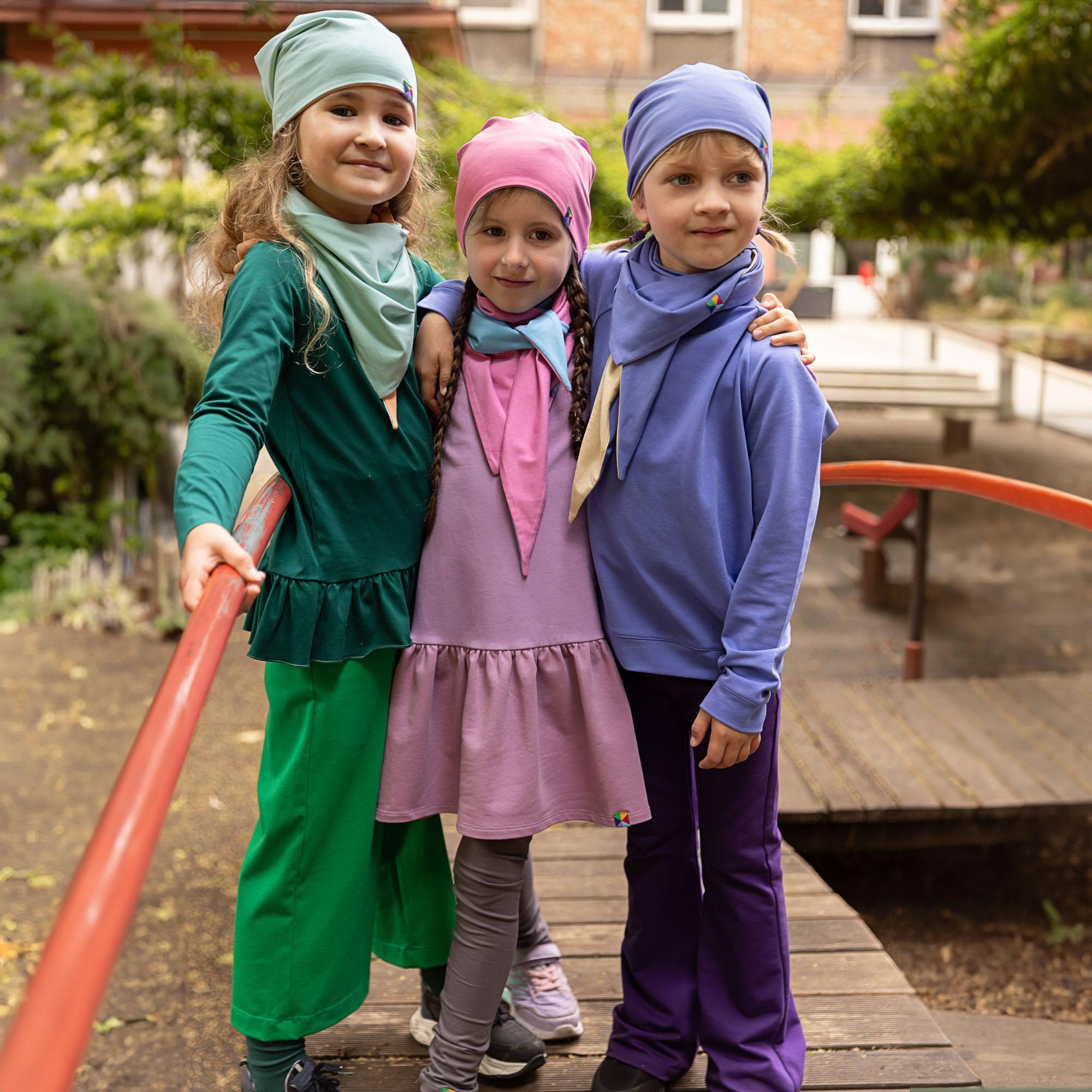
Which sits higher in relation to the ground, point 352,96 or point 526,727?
point 352,96

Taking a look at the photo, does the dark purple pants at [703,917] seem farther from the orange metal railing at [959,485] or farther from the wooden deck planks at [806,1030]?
the orange metal railing at [959,485]

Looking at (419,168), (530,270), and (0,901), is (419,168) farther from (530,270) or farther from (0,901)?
(0,901)

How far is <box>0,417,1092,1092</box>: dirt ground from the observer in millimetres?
2971

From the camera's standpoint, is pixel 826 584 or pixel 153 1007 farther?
pixel 826 584

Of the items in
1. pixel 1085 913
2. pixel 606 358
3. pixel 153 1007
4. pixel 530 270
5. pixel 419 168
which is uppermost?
pixel 419 168

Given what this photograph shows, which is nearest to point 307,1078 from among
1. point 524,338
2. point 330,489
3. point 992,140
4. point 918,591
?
point 330,489

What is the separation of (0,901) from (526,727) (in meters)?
2.77

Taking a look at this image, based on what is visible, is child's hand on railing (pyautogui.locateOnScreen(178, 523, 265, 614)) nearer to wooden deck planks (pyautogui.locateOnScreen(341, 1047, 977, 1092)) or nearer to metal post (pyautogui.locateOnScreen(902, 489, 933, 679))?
wooden deck planks (pyautogui.locateOnScreen(341, 1047, 977, 1092))

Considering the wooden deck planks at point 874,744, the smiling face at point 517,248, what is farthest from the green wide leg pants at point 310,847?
the wooden deck planks at point 874,744

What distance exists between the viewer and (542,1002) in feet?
6.13

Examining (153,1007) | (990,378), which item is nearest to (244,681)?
(153,1007)

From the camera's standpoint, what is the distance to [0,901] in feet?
11.7

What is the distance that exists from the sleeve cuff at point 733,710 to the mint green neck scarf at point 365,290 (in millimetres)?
571

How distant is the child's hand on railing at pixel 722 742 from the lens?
1.49 meters
